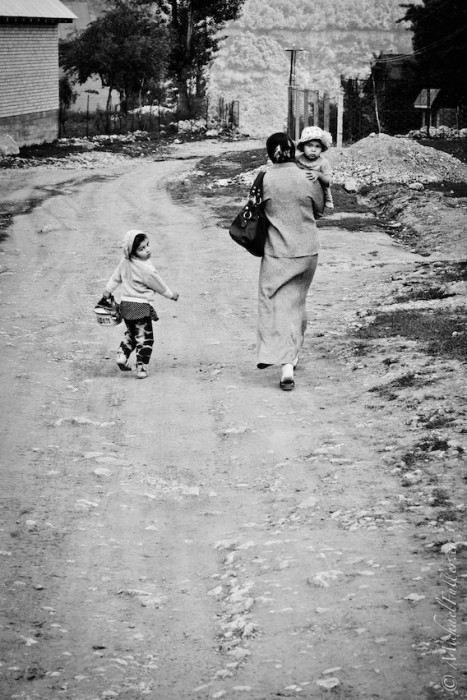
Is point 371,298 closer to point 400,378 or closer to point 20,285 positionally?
point 400,378

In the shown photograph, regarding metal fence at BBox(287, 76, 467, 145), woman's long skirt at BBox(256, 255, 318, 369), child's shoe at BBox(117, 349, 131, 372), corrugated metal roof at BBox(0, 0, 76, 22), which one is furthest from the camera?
metal fence at BBox(287, 76, 467, 145)

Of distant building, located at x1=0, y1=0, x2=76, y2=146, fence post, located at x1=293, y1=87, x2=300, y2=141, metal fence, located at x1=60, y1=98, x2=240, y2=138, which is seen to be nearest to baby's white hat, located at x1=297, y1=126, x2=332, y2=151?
fence post, located at x1=293, y1=87, x2=300, y2=141

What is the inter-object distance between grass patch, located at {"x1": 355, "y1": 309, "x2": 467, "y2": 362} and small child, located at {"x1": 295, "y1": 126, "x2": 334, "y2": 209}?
1.62 m

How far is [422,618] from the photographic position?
4074 millimetres

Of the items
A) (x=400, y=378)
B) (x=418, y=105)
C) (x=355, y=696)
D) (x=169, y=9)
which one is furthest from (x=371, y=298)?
(x=169, y=9)

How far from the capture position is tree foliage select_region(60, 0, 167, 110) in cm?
4278

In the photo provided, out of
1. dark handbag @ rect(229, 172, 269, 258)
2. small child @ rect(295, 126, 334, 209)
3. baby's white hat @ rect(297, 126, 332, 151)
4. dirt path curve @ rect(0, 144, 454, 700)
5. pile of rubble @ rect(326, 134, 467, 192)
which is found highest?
pile of rubble @ rect(326, 134, 467, 192)

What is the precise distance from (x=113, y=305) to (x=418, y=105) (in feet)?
114

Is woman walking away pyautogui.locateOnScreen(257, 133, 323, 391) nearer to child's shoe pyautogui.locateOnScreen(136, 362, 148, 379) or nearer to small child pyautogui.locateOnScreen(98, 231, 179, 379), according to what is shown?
small child pyautogui.locateOnScreen(98, 231, 179, 379)

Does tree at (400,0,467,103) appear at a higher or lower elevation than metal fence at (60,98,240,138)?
higher

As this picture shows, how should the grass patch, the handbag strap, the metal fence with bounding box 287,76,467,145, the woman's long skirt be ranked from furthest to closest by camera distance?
the metal fence with bounding box 287,76,467,145 < the grass patch < the woman's long skirt < the handbag strap

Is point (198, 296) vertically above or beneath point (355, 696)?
above

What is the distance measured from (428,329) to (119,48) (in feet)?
121

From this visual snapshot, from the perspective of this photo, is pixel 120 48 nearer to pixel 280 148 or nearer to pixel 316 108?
pixel 316 108
